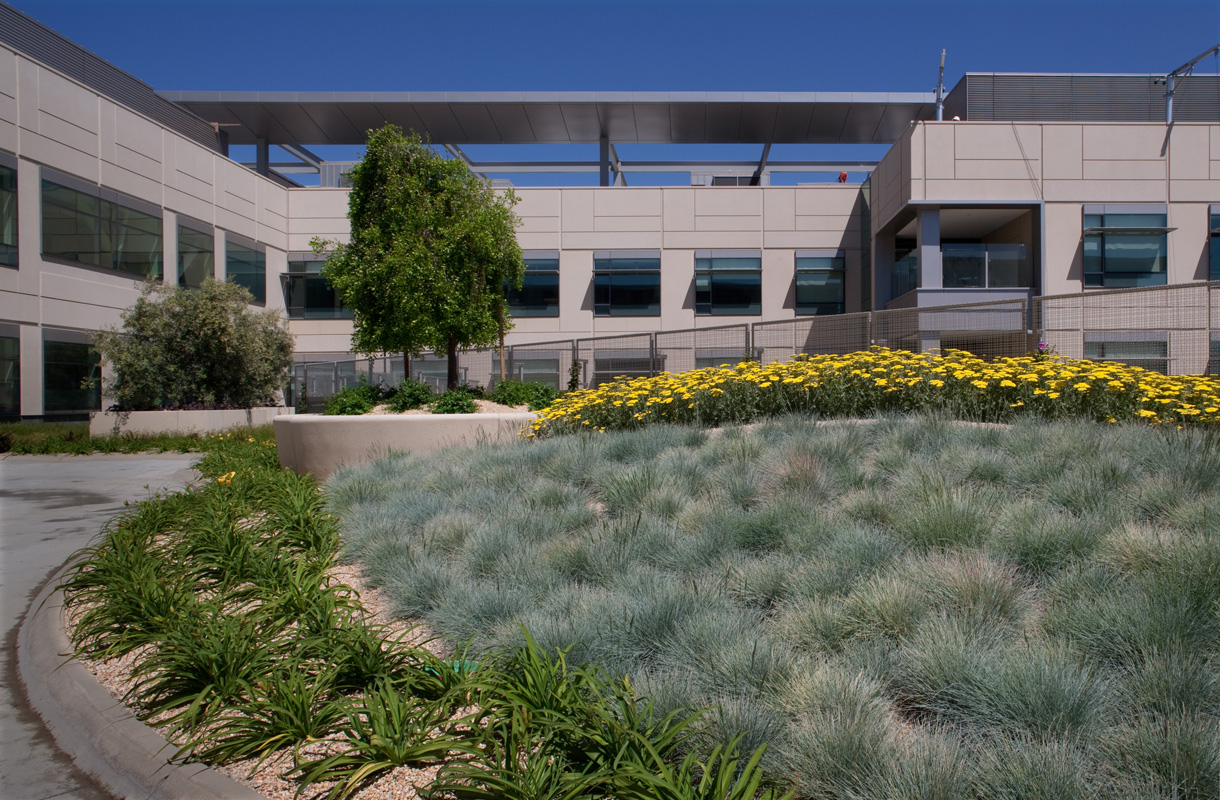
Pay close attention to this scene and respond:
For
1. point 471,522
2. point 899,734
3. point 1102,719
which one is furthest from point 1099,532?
point 471,522

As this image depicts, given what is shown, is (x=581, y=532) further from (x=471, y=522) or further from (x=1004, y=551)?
(x=1004, y=551)

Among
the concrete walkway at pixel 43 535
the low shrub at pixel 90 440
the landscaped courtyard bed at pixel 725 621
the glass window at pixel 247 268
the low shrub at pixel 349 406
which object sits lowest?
the concrete walkway at pixel 43 535

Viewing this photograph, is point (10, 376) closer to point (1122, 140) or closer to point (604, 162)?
point (604, 162)

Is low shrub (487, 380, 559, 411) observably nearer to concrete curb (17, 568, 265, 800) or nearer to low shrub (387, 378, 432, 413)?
low shrub (387, 378, 432, 413)

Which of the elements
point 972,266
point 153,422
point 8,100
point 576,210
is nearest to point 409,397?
point 153,422

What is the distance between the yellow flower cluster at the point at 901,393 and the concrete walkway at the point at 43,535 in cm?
587

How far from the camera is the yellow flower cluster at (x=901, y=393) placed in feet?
25.8

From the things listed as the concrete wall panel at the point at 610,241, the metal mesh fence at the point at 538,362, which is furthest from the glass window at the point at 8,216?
the concrete wall panel at the point at 610,241

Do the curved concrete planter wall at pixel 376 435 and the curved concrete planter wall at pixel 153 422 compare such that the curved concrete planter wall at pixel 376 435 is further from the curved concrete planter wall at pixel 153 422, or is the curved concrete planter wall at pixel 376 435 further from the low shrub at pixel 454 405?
the curved concrete planter wall at pixel 153 422

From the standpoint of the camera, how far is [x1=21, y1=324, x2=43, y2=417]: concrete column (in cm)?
2109

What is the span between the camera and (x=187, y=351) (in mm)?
21781

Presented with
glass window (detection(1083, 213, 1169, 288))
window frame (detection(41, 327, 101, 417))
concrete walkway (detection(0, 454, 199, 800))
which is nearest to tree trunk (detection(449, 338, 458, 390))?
concrete walkway (detection(0, 454, 199, 800))

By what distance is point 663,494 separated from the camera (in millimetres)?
5750

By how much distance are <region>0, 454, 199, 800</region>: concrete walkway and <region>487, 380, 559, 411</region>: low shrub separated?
5632 mm
